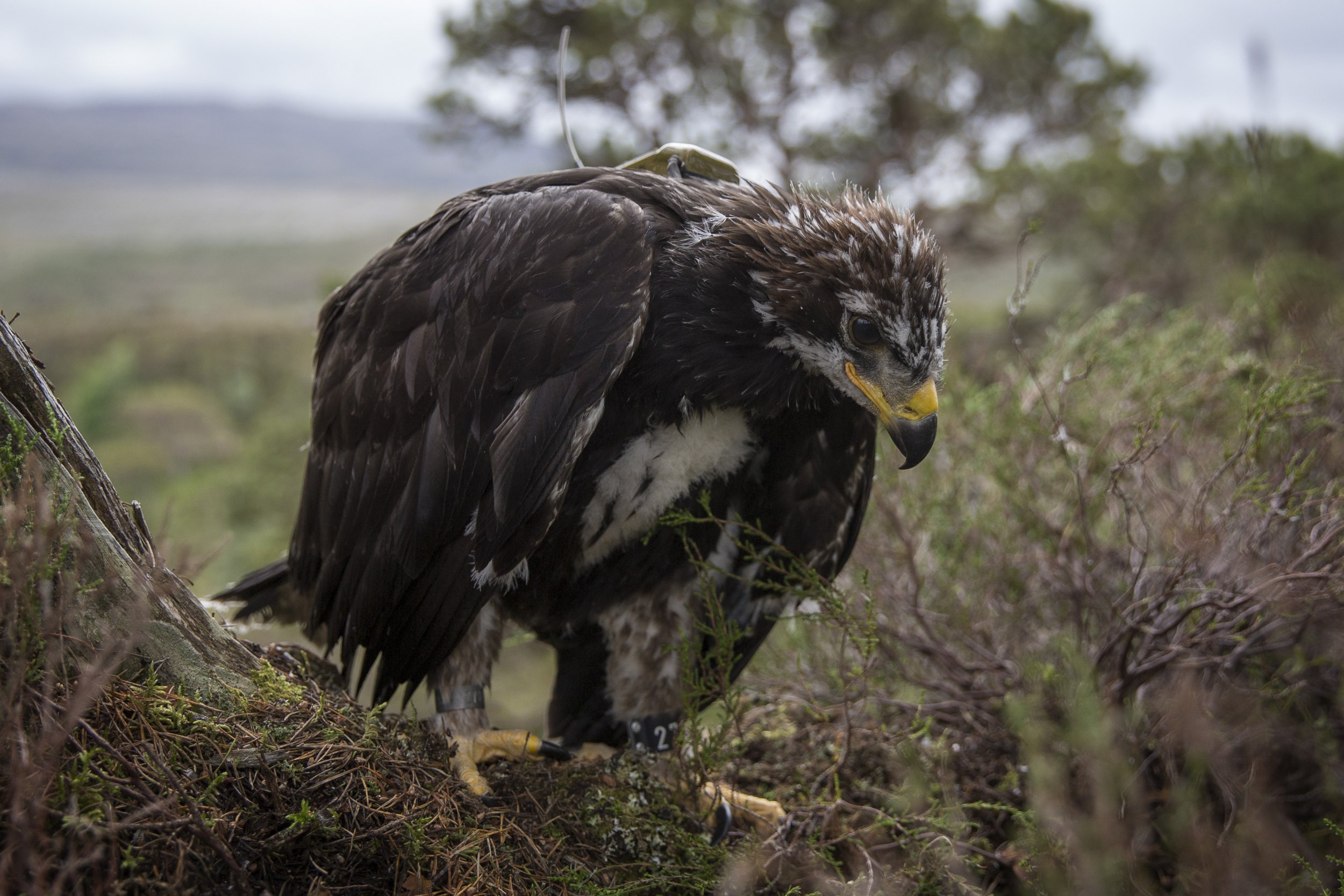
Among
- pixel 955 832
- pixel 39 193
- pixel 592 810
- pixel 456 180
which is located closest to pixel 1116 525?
pixel 955 832

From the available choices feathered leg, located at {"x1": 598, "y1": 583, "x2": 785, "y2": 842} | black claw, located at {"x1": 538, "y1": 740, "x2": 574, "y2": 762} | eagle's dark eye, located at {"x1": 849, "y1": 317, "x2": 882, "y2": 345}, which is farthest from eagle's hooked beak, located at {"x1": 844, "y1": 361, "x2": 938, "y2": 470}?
black claw, located at {"x1": 538, "y1": 740, "x2": 574, "y2": 762}

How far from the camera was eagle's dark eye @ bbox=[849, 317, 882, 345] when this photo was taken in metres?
2.35

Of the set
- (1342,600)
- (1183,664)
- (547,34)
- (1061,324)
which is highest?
(547,34)

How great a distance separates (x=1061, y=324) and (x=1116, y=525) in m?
0.90

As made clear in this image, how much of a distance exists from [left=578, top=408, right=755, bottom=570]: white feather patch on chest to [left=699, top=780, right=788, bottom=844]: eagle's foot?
86 cm

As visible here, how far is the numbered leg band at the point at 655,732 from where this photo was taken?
3.13 m

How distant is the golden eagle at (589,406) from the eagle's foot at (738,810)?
18.3 inches

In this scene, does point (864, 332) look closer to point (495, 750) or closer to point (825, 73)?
point (495, 750)

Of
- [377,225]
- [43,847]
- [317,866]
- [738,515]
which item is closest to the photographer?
[43,847]

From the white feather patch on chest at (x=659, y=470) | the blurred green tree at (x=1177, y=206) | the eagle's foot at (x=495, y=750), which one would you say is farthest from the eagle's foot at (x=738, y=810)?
the blurred green tree at (x=1177, y=206)

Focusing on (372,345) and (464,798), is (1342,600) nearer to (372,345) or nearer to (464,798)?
(464,798)

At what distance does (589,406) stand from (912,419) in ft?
2.82

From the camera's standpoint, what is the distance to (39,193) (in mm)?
137875

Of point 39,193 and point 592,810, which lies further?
point 39,193
